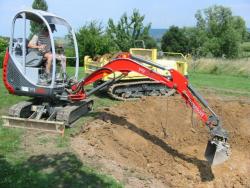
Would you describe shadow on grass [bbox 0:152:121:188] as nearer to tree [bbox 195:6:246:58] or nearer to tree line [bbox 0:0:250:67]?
tree line [bbox 0:0:250:67]

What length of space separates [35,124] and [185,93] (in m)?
3.14

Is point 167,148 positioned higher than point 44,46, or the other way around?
point 44,46

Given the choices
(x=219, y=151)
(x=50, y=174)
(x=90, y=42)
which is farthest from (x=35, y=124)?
(x=90, y=42)

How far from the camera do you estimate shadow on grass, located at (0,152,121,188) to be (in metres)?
5.88

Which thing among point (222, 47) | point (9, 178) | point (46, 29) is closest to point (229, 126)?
point (46, 29)

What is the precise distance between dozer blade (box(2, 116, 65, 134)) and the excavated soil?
18.3 inches

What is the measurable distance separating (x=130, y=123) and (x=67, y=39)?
2444 mm

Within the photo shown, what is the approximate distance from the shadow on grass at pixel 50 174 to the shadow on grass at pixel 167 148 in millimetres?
2064

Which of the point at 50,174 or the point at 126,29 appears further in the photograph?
the point at 126,29

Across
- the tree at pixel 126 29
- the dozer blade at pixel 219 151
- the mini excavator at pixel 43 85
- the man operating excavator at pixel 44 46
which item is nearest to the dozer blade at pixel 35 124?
the mini excavator at pixel 43 85

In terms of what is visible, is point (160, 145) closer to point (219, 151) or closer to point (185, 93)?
point (185, 93)

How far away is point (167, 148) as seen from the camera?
27.9ft

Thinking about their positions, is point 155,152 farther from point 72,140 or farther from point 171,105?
point 171,105

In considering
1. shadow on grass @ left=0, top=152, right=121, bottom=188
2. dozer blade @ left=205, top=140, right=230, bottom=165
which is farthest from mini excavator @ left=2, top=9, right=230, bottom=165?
shadow on grass @ left=0, top=152, right=121, bottom=188
